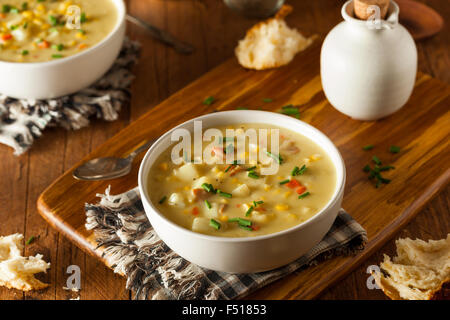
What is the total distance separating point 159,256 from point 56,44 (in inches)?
48.1

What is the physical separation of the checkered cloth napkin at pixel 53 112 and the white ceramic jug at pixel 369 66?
942 millimetres

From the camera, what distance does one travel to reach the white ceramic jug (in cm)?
250

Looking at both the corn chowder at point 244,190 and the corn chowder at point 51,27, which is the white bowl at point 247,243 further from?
the corn chowder at point 51,27

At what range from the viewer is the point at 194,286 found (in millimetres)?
2010

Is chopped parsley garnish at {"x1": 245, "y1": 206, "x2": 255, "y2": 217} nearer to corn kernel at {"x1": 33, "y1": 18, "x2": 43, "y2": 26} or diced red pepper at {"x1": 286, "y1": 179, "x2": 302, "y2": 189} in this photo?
diced red pepper at {"x1": 286, "y1": 179, "x2": 302, "y2": 189}

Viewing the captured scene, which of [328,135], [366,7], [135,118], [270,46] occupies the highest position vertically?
[366,7]

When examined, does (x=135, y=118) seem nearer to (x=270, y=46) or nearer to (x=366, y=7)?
(x=270, y=46)

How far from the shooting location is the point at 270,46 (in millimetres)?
2912

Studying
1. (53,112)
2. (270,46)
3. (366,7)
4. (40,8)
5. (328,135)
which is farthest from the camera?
(40,8)

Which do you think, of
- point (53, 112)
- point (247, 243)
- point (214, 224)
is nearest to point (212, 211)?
point (214, 224)

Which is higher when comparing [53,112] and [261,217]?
[261,217]

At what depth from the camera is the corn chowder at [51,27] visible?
9.29ft

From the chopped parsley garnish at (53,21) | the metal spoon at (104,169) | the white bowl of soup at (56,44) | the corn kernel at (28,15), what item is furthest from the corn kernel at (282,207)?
the corn kernel at (28,15)

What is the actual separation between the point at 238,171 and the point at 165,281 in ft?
1.37
